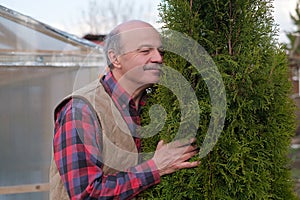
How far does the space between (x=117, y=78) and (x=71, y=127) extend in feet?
1.01

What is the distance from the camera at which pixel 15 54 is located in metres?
4.51

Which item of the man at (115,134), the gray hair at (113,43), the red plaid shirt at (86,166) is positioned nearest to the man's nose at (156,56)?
the man at (115,134)

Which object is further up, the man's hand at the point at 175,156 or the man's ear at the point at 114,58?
the man's ear at the point at 114,58

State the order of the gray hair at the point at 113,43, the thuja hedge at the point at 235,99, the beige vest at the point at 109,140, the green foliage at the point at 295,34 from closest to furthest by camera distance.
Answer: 1. the thuja hedge at the point at 235,99
2. the beige vest at the point at 109,140
3. the gray hair at the point at 113,43
4. the green foliage at the point at 295,34

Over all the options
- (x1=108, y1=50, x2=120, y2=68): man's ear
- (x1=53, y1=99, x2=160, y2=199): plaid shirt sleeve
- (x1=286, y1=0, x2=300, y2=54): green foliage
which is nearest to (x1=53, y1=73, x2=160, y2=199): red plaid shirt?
(x1=53, y1=99, x2=160, y2=199): plaid shirt sleeve

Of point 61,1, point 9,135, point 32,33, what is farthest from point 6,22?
point 61,1

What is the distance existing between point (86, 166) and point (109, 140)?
0.14 meters

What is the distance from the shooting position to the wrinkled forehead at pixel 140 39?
1.75 metres

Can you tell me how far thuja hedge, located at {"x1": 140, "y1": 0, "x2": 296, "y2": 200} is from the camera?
161 centimetres

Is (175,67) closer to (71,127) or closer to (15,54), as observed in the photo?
(71,127)

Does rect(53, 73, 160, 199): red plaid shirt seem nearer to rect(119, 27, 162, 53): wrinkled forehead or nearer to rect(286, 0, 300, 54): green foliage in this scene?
rect(119, 27, 162, 53): wrinkled forehead

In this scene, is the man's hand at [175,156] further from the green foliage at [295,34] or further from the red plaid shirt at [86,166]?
the green foliage at [295,34]

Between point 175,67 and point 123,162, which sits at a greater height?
point 175,67

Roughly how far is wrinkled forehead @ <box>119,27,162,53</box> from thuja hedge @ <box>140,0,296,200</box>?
7 centimetres
